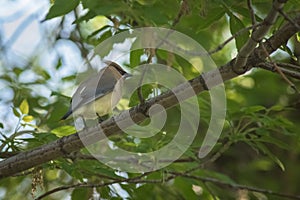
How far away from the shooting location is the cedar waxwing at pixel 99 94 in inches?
135

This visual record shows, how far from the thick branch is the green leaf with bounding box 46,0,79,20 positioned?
446mm

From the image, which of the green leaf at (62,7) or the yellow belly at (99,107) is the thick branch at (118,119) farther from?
the yellow belly at (99,107)

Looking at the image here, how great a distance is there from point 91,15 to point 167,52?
1.61 ft

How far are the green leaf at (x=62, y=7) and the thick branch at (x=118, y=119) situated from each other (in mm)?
446

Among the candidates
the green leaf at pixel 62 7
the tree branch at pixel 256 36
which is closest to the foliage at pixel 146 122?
the green leaf at pixel 62 7

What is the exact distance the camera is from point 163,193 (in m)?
3.55

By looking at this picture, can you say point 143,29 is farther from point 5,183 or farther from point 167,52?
point 5,183

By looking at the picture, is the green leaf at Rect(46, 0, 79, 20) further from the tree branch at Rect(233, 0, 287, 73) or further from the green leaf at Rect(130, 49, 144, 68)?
the tree branch at Rect(233, 0, 287, 73)

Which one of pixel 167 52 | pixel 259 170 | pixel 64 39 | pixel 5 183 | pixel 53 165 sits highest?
pixel 167 52

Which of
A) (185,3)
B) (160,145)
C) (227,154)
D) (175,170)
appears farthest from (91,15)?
(227,154)

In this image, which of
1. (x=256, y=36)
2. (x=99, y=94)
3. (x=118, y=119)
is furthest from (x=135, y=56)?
(x=99, y=94)

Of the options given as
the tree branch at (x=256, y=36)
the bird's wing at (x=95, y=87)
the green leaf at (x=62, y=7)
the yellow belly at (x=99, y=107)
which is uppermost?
the tree branch at (x=256, y=36)

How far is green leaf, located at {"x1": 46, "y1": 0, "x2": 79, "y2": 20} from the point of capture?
2.45 meters

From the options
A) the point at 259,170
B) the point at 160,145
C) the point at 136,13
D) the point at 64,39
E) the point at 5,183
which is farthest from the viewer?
the point at 259,170
